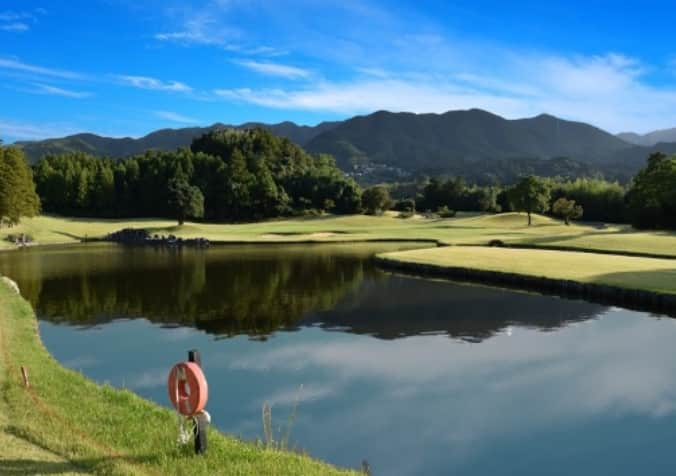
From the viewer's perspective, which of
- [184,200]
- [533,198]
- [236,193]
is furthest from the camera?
[236,193]

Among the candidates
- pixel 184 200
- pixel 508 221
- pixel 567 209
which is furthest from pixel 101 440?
pixel 567 209

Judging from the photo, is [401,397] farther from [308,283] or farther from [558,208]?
[558,208]

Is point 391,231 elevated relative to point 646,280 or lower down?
elevated

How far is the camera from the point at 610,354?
21.7m

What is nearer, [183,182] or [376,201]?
[183,182]

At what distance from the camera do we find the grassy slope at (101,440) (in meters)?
9.52

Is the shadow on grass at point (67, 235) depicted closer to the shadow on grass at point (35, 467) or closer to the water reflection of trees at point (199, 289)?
the water reflection of trees at point (199, 289)

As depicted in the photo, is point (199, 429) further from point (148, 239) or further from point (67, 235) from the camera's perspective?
point (67, 235)

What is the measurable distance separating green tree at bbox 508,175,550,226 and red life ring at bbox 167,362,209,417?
3798 inches

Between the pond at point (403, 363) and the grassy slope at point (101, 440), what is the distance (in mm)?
2285

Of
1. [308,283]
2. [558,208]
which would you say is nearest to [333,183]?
[558,208]

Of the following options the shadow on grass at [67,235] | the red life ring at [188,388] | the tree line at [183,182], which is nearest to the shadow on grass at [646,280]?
the red life ring at [188,388]

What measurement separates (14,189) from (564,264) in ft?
204

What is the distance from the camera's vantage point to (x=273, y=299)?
1335 inches
